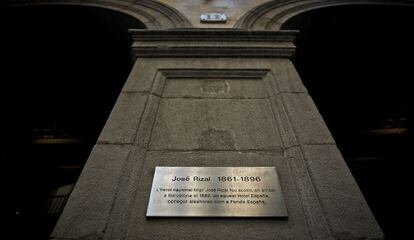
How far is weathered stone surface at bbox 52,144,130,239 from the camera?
1.92 metres

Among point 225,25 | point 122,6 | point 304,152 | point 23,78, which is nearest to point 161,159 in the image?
point 304,152

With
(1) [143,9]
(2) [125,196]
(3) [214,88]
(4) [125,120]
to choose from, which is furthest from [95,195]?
(1) [143,9]

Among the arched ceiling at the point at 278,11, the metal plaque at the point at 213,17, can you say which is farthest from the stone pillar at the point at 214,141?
the metal plaque at the point at 213,17

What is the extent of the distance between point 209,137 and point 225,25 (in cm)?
276

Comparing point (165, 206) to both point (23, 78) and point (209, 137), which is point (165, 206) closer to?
point (209, 137)

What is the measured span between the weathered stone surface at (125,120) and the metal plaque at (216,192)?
550mm

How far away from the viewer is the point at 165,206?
211 cm

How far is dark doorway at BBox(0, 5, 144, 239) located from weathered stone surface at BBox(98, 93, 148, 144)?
2434 mm

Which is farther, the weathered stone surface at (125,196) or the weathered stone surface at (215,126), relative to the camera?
the weathered stone surface at (215,126)

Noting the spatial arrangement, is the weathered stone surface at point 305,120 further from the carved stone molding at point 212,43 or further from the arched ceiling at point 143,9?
the arched ceiling at point 143,9

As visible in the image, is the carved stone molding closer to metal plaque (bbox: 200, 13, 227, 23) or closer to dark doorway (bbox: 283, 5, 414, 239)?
metal plaque (bbox: 200, 13, 227, 23)

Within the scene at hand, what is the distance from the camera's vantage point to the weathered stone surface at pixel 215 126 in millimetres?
2721

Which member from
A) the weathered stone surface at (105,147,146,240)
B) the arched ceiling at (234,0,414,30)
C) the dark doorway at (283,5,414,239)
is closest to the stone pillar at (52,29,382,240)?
the weathered stone surface at (105,147,146,240)

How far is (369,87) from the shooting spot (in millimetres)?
6797
